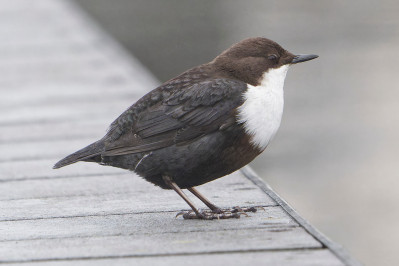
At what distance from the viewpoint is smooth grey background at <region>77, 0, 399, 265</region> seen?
7613 millimetres

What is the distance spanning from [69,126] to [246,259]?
3178 mm

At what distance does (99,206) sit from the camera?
3.90 meters

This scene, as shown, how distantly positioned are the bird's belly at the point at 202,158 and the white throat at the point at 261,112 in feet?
0.12

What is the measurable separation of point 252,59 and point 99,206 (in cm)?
94

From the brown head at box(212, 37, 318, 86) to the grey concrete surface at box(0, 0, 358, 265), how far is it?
1.82 ft

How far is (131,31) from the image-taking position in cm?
1427

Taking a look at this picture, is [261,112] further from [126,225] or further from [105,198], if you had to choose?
[105,198]

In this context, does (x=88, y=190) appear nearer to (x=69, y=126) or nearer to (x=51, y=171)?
(x=51, y=171)

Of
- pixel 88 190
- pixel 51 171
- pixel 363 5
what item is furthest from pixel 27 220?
pixel 363 5

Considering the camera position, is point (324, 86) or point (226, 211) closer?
point (226, 211)

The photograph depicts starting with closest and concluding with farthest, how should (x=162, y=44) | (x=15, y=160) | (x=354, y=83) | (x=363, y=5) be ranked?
1. (x=15, y=160)
2. (x=354, y=83)
3. (x=162, y=44)
4. (x=363, y=5)

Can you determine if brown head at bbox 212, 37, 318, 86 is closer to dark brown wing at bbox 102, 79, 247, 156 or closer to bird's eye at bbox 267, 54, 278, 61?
bird's eye at bbox 267, 54, 278, 61

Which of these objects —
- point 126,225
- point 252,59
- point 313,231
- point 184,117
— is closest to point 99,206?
point 126,225

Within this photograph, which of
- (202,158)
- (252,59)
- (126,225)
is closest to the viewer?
(126,225)
